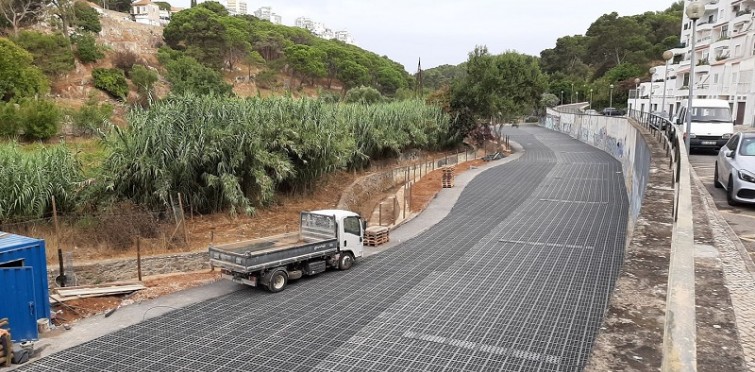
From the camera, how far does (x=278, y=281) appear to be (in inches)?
466

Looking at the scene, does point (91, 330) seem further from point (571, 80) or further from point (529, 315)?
point (571, 80)

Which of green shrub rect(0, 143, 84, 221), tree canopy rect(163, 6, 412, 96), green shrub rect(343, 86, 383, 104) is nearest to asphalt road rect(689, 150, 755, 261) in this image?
green shrub rect(0, 143, 84, 221)

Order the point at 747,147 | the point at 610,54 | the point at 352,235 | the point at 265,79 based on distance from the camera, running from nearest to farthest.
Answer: the point at 747,147
the point at 352,235
the point at 265,79
the point at 610,54

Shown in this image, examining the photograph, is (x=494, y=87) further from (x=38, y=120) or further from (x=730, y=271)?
(x=730, y=271)

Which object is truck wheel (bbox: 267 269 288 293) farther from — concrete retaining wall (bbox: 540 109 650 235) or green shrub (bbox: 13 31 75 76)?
green shrub (bbox: 13 31 75 76)

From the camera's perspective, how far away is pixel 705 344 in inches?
165

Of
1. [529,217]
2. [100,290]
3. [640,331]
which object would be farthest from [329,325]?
[529,217]

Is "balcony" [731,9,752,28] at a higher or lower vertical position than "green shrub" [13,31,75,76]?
higher

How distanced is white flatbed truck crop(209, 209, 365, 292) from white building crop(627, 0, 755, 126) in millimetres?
25498

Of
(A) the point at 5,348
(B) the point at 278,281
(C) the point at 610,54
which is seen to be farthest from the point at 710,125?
(C) the point at 610,54

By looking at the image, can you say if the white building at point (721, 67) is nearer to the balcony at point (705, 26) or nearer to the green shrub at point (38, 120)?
the balcony at point (705, 26)

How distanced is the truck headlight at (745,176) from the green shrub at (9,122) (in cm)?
3625

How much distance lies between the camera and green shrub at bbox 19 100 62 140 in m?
32.4

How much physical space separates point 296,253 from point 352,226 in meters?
2.20
